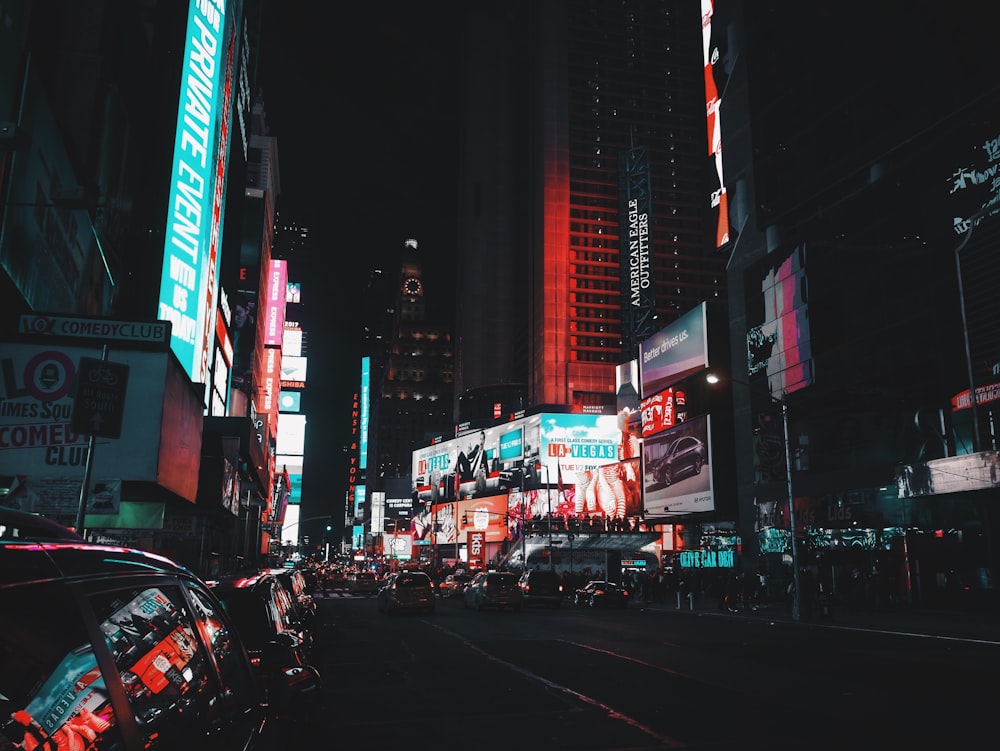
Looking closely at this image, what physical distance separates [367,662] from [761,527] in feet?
124

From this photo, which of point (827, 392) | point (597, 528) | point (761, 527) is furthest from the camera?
point (597, 528)

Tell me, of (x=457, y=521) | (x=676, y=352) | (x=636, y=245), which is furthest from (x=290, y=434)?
(x=676, y=352)

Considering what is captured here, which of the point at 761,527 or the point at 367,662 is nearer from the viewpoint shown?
the point at 367,662

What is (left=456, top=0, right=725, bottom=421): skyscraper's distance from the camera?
13762 centimetres

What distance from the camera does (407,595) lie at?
103ft

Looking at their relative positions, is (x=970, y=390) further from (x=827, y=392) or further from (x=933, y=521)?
(x=827, y=392)

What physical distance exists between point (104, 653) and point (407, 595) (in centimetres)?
2999

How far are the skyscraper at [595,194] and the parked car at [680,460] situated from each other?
2206 inches

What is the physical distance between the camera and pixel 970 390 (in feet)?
110

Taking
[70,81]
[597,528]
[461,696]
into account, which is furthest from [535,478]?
[461,696]

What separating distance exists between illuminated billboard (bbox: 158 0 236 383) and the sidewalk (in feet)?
75.3

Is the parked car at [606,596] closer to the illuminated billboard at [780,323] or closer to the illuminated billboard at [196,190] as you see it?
the illuminated billboard at [780,323]

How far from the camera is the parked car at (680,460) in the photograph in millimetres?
61219

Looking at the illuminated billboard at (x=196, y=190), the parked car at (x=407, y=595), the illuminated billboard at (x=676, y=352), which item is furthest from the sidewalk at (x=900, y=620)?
the illuminated billboard at (x=676, y=352)
